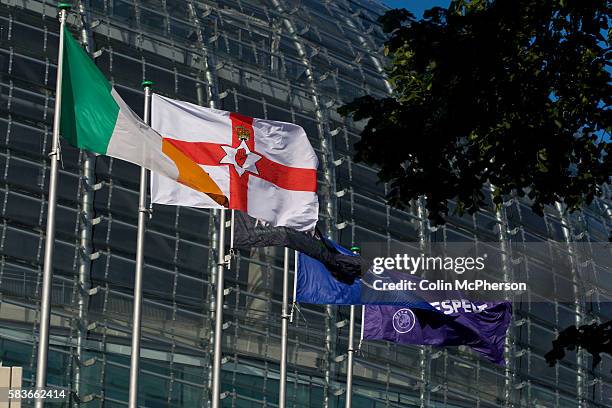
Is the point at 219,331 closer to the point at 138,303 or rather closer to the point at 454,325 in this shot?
the point at 138,303

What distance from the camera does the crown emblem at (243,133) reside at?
30.6 metres

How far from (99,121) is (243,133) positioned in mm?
4241

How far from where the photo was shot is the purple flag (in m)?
40.5

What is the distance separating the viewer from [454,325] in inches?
1601

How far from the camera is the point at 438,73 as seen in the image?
24.2 metres

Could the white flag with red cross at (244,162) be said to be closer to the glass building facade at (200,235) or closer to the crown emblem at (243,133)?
the crown emblem at (243,133)

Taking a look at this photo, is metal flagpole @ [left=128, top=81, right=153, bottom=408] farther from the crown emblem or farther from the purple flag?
the purple flag

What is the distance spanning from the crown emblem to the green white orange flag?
105 inches

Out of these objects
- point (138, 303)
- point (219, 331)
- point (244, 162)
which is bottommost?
point (138, 303)

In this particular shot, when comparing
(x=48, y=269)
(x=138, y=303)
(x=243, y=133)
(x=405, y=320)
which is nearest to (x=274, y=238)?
(x=243, y=133)

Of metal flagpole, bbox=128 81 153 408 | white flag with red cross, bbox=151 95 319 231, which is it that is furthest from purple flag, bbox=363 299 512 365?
metal flagpole, bbox=128 81 153 408

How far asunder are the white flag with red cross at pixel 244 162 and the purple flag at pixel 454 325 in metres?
10.2

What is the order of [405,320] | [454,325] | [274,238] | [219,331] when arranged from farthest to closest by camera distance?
1. [405,320]
2. [454,325]
3. [219,331]
4. [274,238]

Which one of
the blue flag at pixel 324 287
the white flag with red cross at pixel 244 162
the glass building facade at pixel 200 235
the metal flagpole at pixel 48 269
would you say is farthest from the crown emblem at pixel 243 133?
the glass building facade at pixel 200 235
